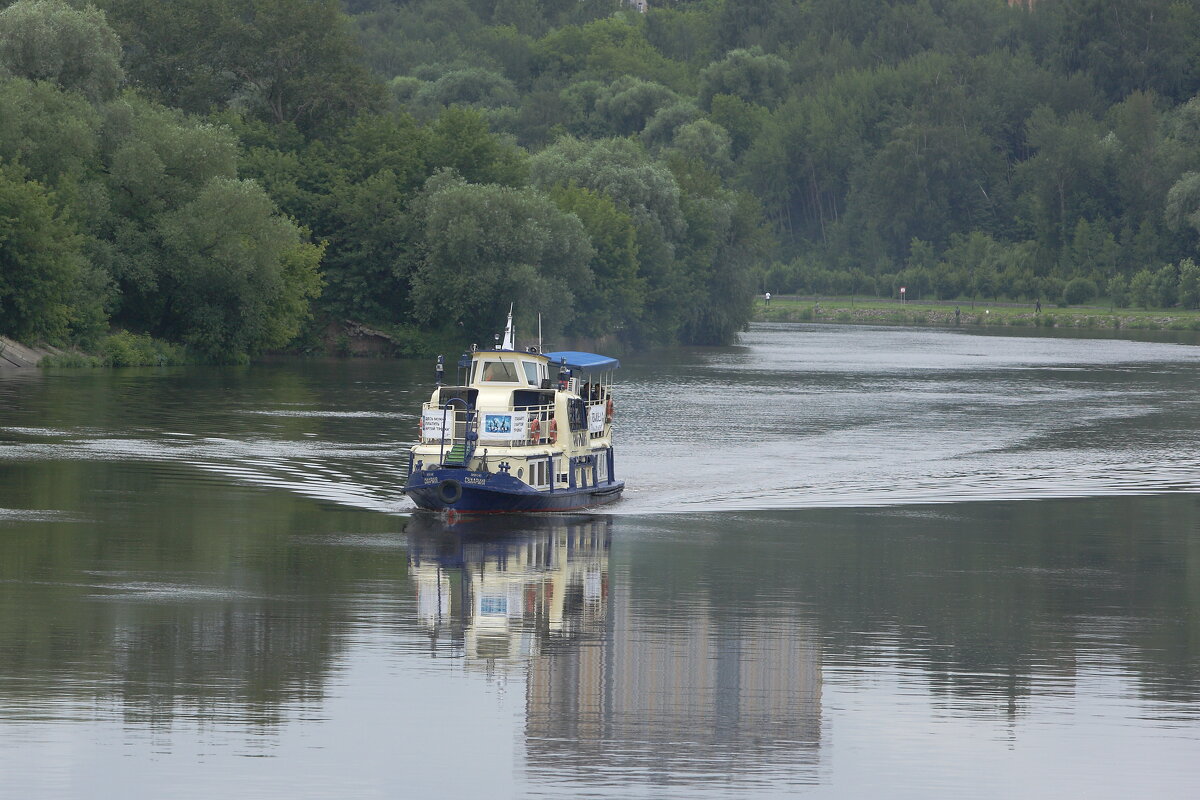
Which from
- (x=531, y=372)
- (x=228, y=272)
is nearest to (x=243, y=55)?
(x=228, y=272)

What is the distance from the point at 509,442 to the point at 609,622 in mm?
13704

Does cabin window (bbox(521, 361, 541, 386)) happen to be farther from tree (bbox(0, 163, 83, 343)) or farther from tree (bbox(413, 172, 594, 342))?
tree (bbox(413, 172, 594, 342))

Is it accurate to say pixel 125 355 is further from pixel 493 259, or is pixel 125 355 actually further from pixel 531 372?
pixel 531 372

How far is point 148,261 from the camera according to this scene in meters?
101

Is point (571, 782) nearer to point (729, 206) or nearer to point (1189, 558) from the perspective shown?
point (1189, 558)

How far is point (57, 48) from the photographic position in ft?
335

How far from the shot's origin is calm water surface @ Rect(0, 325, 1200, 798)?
23812 millimetres

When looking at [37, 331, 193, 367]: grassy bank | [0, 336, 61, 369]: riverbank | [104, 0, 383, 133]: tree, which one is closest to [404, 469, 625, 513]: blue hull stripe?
[0, 336, 61, 369]: riverbank

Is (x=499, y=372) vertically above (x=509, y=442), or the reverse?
(x=499, y=372)

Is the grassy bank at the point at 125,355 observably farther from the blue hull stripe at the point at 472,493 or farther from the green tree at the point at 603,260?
the blue hull stripe at the point at 472,493

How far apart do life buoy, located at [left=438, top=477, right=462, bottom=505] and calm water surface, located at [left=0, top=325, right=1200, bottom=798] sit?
0.84 m

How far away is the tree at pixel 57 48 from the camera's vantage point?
332 ft

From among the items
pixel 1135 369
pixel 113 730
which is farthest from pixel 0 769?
pixel 1135 369

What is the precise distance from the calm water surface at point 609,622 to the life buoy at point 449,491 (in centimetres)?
84
